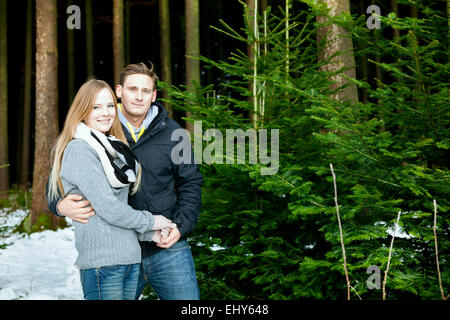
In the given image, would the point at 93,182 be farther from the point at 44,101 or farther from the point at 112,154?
the point at 44,101

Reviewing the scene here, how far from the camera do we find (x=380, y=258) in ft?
8.91

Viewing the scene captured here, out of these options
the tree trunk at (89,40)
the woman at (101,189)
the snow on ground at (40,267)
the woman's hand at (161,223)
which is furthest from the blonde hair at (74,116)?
the tree trunk at (89,40)

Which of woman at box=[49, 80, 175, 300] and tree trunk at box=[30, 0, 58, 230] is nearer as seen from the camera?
woman at box=[49, 80, 175, 300]

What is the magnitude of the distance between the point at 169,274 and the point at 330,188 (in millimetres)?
1710

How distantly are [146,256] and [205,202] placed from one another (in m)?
1.25

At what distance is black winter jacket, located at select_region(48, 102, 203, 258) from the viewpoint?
2500mm

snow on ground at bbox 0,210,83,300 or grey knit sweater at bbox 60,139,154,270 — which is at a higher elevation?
grey knit sweater at bbox 60,139,154,270

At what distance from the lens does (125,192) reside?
7.52 feet

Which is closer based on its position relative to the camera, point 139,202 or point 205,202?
point 139,202

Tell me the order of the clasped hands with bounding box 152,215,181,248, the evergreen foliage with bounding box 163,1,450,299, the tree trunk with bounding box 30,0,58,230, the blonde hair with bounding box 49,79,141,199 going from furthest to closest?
the tree trunk with bounding box 30,0,58,230 → the evergreen foliage with bounding box 163,1,450,299 → the clasped hands with bounding box 152,215,181,248 → the blonde hair with bounding box 49,79,141,199

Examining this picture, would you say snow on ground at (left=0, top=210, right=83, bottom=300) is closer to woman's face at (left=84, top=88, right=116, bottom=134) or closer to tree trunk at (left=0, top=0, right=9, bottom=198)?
woman's face at (left=84, top=88, right=116, bottom=134)

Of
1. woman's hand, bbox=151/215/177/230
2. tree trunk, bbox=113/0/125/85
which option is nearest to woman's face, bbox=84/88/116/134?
woman's hand, bbox=151/215/177/230
